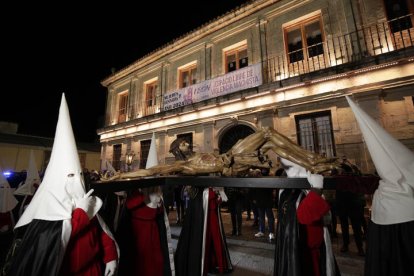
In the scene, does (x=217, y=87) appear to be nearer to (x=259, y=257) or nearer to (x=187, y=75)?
(x=187, y=75)

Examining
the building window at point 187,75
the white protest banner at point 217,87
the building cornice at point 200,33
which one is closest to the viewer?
the white protest banner at point 217,87

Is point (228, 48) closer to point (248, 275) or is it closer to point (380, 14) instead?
point (380, 14)

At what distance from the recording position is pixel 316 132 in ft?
25.2

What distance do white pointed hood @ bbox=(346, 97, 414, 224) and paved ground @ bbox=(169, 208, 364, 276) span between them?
9.25ft

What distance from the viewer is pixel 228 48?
10.7 meters

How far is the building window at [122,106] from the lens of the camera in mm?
15245

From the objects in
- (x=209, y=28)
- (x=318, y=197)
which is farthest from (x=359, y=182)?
(x=209, y=28)

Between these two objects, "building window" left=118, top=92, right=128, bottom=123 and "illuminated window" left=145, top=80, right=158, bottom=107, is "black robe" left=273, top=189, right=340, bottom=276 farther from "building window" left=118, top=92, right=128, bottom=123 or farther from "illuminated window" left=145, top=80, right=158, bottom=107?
"building window" left=118, top=92, right=128, bottom=123

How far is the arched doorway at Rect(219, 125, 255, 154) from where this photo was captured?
929 cm

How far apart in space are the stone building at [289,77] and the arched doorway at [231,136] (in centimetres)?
5

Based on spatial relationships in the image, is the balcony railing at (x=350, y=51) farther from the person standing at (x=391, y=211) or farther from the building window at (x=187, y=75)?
the person standing at (x=391, y=211)

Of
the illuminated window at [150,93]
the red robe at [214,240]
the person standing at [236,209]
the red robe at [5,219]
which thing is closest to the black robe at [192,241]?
the red robe at [214,240]

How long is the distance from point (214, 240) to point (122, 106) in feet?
47.3

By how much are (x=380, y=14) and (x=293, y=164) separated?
8.44m
